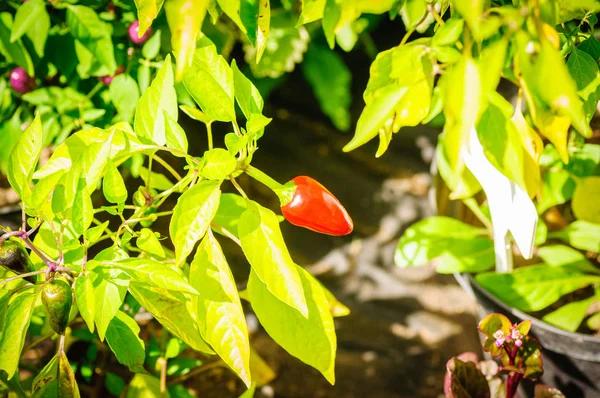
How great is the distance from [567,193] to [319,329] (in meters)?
0.58

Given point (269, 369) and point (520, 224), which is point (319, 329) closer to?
point (520, 224)

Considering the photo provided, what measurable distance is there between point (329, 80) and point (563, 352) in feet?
3.04

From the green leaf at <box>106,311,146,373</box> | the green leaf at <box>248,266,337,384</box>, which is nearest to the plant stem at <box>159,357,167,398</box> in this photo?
the green leaf at <box>106,311,146,373</box>

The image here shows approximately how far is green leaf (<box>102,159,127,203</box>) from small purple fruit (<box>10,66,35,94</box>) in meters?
0.43

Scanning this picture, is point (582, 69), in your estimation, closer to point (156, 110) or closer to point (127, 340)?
point (156, 110)

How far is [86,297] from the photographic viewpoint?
54 centimetres

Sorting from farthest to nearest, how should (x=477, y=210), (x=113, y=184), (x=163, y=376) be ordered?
(x=477, y=210) < (x=163, y=376) < (x=113, y=184)

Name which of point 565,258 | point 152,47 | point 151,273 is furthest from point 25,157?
point 565,258

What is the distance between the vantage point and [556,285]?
949 millimetres

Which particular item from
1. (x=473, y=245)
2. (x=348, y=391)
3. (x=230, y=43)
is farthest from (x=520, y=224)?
(x=230, y=43)

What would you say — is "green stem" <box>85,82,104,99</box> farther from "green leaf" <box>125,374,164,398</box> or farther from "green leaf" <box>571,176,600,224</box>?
"green leaf" <box>571,176,600,224</box>

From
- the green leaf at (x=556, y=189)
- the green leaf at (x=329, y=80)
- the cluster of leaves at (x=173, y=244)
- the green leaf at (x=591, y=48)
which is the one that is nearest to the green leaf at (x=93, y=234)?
the cluster of leaves at (x=173, y=244)

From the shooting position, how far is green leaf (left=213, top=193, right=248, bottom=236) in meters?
0.74

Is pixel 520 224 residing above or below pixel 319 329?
above
